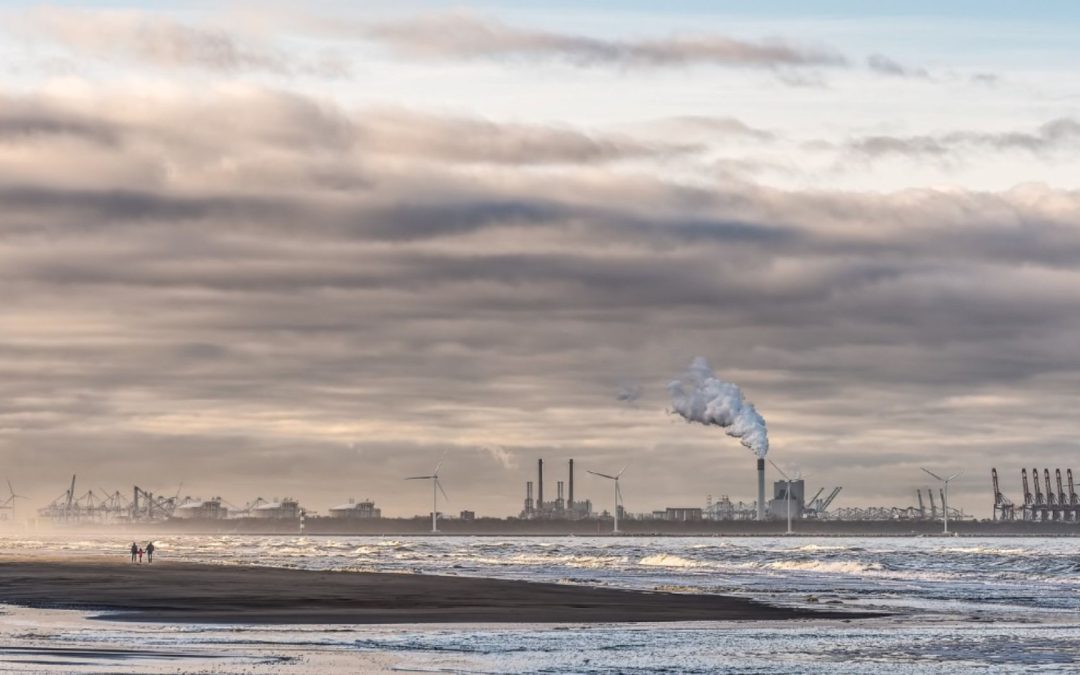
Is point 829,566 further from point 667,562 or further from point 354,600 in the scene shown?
point 354,600

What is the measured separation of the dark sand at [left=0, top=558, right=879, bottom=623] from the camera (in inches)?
2347

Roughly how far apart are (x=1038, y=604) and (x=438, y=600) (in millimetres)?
26558

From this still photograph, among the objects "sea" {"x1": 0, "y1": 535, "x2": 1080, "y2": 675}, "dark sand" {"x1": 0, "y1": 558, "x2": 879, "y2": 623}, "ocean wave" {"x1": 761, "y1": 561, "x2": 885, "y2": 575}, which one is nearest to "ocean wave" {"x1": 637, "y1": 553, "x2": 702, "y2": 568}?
"ocean wave" {"x1": 761, "y1": 561, "x2": 885, "y2": 575}

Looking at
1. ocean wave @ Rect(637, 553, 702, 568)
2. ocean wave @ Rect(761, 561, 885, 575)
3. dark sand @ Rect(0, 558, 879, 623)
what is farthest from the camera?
ocean wave @ Rect(637, 553, 702, 568)

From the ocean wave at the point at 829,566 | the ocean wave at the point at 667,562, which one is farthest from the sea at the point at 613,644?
the ocean wave at the point at 667,562

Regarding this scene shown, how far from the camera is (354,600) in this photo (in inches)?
2741

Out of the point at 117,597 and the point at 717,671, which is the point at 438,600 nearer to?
the point at 117,597

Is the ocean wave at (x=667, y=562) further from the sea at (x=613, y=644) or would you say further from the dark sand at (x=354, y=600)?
the sea at (x=613, y=644)

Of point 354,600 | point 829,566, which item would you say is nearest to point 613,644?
point 354,600

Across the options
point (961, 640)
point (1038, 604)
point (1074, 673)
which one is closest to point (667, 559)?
point (1038, 604)

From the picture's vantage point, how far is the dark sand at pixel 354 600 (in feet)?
196

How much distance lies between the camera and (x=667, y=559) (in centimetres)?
14050

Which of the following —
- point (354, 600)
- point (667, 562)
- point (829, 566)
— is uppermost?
point (667, 562)

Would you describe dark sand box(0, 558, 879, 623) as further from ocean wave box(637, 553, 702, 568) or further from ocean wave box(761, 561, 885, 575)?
ocean wave box(637, 553, 702, 568)
